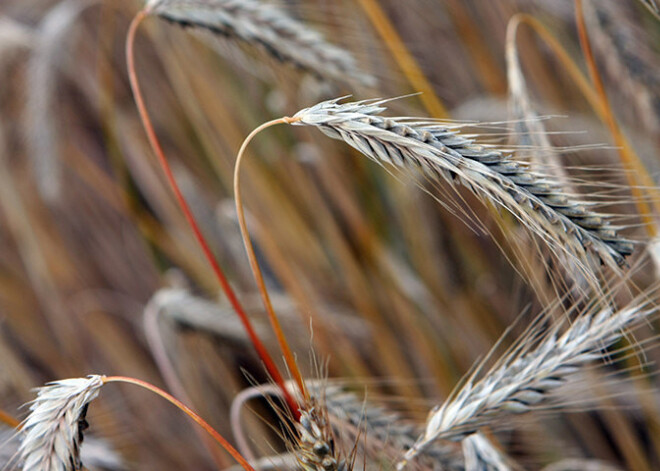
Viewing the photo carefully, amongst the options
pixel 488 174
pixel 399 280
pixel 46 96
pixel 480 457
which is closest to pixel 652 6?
pixel 488 174

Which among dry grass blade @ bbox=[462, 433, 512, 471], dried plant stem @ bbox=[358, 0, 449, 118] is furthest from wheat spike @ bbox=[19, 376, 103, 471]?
dried plant stem @ bbox=[358, 0, 449, 118]

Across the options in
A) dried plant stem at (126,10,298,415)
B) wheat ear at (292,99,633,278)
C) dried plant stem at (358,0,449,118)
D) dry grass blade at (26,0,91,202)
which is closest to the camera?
wheat ear at (292,99,633,278)

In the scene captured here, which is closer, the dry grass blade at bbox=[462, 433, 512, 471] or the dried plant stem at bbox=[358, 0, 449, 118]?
the dry grass blade at bbox=[462, 433, 512, 471]

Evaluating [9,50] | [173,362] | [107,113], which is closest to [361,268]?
[173,362]

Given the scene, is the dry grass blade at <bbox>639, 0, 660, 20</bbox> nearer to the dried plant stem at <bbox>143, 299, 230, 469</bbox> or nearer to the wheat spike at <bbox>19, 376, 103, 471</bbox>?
the wheat spike at <bbox>19, 376, 103, 471</bbox>

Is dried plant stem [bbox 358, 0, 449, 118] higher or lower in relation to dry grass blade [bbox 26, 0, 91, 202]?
lower

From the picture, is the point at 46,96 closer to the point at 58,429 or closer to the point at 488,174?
the point at 58,429

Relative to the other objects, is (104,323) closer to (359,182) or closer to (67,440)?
(359,182)

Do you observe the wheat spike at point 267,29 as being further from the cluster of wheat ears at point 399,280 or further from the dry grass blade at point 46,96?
the dry grass blade at point 46,96
